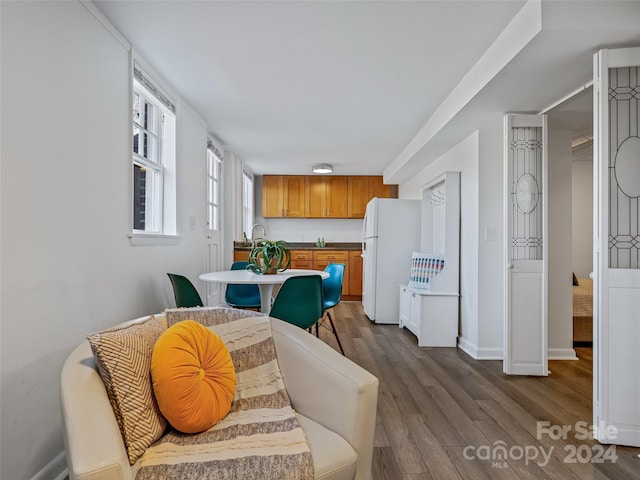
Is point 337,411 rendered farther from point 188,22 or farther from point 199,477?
point 188,22

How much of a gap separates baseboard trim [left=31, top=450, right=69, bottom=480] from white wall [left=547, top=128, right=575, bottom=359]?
395 cm

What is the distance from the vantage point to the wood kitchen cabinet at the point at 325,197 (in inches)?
299

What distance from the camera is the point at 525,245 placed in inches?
128

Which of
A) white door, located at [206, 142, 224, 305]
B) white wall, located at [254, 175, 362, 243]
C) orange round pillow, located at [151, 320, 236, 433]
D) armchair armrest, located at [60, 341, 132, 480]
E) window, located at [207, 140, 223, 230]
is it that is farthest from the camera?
white wall, located at [254, 175, 362, 243]

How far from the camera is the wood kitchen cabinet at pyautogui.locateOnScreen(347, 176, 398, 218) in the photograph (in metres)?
7.61

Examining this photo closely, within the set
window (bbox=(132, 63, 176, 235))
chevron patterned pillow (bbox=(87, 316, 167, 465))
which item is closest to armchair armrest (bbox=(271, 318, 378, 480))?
chevron patterned pillow (bbox=(87, 316, 167, 465))

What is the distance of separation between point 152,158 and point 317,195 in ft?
14.9

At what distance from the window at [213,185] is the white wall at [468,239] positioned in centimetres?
301

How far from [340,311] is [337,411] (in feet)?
16.0

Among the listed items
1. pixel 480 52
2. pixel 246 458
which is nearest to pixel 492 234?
pixel 480 52

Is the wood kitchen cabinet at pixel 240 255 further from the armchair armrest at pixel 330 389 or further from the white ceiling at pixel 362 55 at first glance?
the armchair armrest at pixel 330 389

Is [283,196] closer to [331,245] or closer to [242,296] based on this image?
[331,245]

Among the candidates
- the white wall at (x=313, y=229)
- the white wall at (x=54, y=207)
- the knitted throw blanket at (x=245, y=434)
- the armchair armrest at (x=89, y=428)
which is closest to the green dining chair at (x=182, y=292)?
the white wall at (x=54, y=207)

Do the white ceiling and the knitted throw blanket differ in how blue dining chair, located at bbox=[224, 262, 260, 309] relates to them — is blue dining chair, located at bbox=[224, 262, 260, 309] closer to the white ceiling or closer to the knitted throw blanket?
the white ceiling
